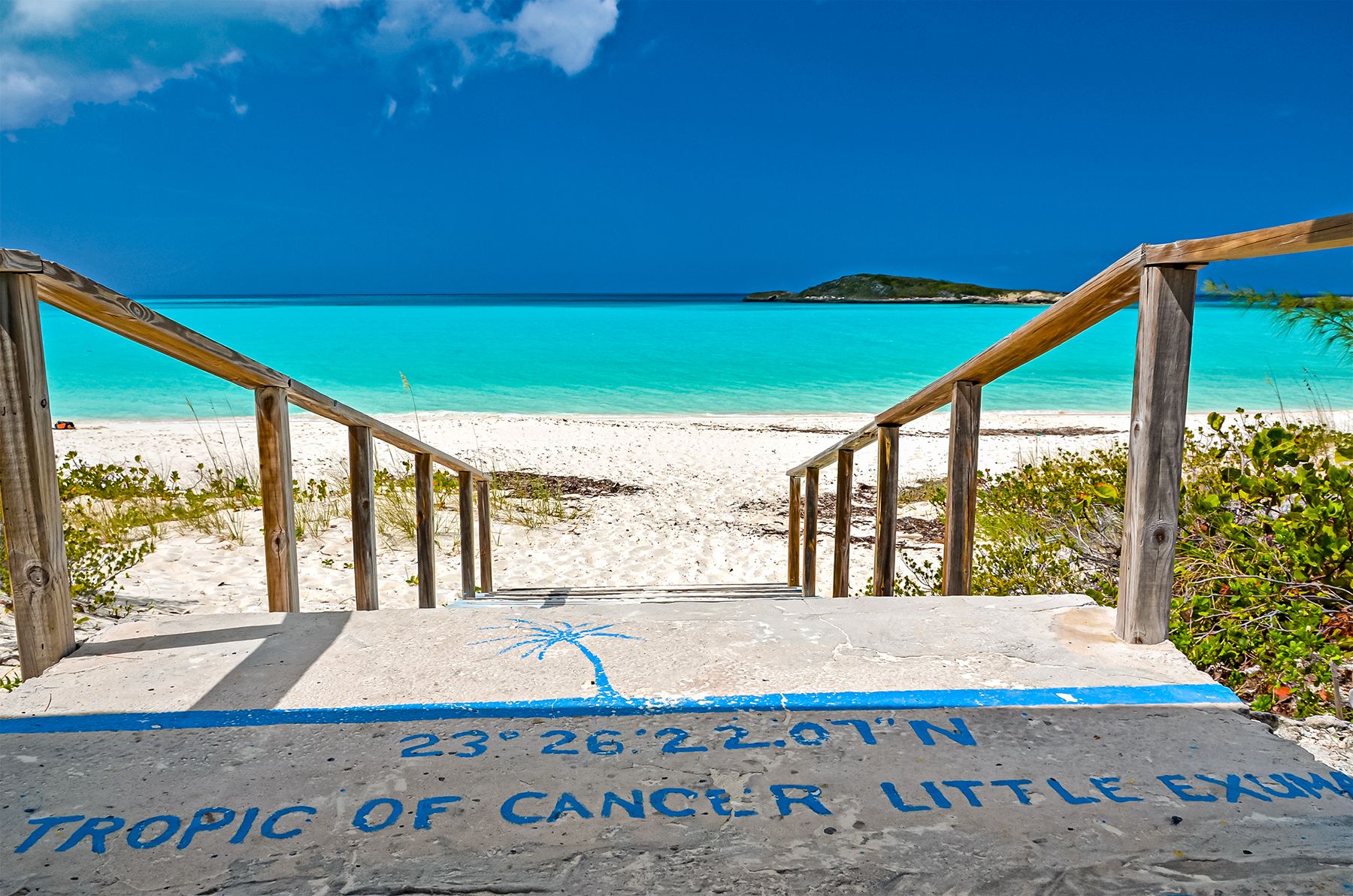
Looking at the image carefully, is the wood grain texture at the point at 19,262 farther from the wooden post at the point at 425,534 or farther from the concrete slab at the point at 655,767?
the wooden post at the point at 425,534

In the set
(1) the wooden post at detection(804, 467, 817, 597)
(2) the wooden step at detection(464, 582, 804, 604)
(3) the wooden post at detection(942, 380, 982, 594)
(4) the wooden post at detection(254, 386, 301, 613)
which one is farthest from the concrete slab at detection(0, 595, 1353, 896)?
(1) the wooden post at detection(804, 467, 817, 597)

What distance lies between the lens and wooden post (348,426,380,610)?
3.33 metres

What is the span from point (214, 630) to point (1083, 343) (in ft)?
140

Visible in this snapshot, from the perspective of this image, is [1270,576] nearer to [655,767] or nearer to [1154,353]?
[1154,353]

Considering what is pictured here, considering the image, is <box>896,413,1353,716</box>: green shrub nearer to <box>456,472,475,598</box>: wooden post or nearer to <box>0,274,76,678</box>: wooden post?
<box>0,274,76,678</box>: wooden post

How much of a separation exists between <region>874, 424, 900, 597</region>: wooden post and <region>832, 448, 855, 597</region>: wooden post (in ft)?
2.35

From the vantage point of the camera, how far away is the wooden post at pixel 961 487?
3008 millimetres

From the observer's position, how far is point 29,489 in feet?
6.89

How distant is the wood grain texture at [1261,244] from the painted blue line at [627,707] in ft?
3.24

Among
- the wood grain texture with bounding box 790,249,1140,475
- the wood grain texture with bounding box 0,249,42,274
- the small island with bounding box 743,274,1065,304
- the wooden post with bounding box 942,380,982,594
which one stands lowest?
the wooden post with bounding box 942,380,982,594

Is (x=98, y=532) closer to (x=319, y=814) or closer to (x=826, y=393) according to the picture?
(x=319, y=814)

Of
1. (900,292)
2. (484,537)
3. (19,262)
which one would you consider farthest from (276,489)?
(900,292)

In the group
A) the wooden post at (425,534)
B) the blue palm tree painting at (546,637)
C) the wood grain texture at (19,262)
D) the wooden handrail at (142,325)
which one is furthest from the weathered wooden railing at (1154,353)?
the wooden post at (425,534)

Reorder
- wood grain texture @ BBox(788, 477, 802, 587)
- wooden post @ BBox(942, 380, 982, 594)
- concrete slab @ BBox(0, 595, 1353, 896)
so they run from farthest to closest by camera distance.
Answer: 1. wood grain texture @ BBox(788, 477, 802, 587)
2. wooden post @ BBox(942, 380, 982, 594)
3. concrete slab @ BBox(0, 595, 1353, 896)
